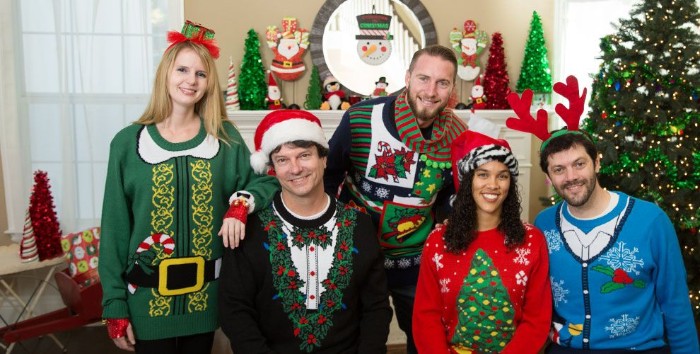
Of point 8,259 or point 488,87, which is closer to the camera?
point 8,259

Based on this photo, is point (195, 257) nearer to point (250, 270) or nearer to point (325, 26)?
point (250, 270)

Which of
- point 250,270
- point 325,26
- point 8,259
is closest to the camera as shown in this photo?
point 250,270

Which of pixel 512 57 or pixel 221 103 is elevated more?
pixel 512 57

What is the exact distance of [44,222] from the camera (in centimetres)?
353

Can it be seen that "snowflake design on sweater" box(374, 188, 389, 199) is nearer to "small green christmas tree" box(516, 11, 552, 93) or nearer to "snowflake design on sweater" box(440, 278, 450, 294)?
"snowflake design on sweater" box(440, 278, 450, 294)

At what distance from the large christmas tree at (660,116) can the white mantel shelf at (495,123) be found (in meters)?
1.05

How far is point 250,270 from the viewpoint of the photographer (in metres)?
1.79

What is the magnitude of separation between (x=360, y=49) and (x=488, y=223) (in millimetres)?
2928

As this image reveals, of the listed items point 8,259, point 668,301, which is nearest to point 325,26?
point 8,259

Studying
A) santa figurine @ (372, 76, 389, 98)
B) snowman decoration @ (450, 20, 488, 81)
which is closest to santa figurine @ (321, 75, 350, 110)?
santa figurine @ (372, 76, 389, 98)

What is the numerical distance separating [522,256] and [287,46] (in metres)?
3.01

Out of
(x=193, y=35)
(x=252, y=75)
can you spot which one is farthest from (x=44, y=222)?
(x=193, y=35)

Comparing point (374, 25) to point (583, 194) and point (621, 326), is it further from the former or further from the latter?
point (621, 326)

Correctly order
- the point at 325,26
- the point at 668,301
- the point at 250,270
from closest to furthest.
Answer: the point at 250,270, the point at 668,301, the point at 325,26
